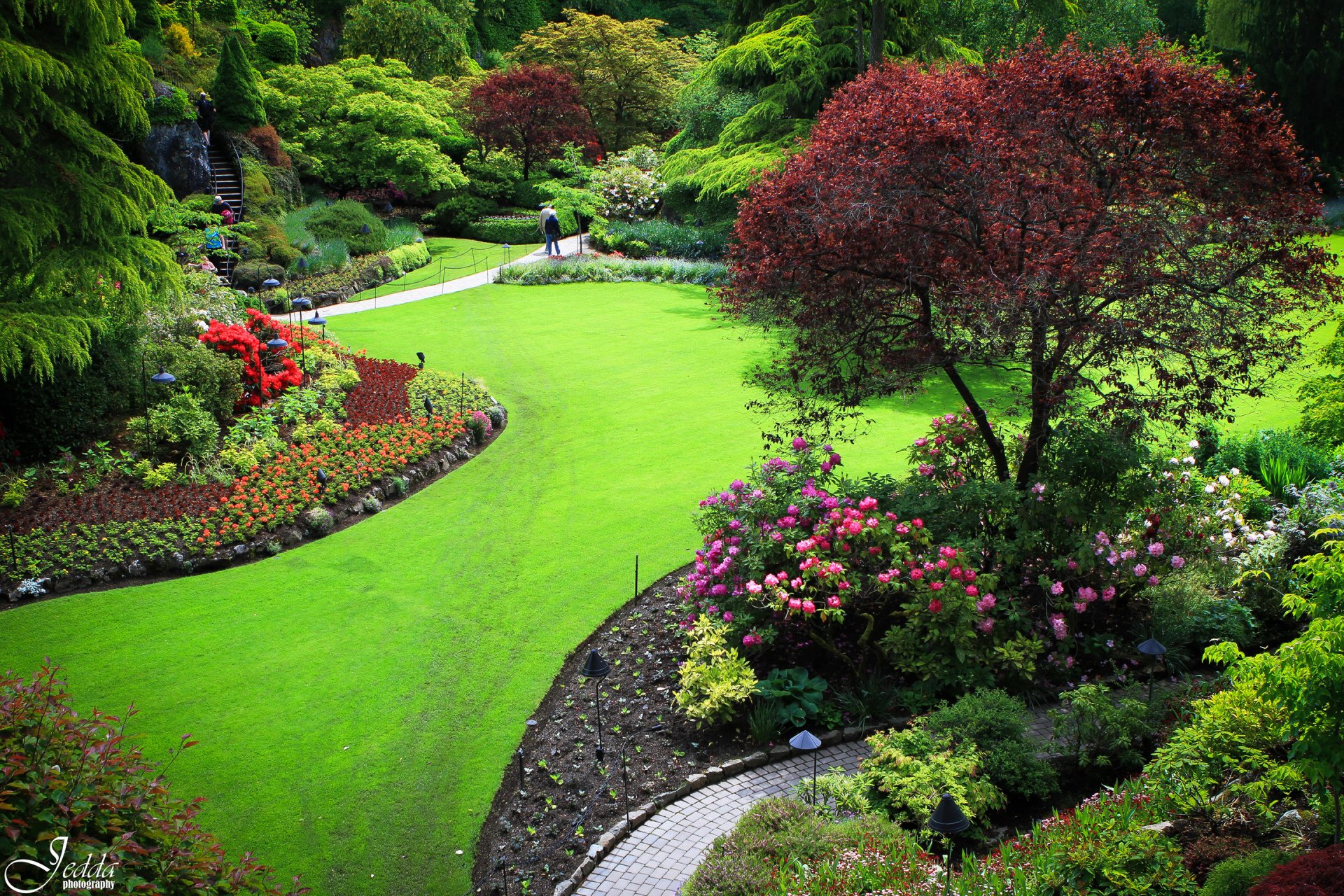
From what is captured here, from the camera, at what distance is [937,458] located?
10.2m

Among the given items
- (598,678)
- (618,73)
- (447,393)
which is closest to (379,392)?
(447,393)

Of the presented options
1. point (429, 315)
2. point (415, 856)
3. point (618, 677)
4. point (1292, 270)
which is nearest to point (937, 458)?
point (1292, 270)

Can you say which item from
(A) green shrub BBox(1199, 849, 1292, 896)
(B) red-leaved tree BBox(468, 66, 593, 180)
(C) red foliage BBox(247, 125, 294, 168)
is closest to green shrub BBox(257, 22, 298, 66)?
(B) red-leaved tree BBox(468, 66, 593, 180)

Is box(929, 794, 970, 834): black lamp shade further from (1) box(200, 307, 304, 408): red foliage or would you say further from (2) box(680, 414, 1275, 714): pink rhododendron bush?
(1) box(200, 307, 304, 408): red foliage

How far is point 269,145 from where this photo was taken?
26609mm

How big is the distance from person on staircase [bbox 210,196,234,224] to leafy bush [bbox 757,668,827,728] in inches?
779

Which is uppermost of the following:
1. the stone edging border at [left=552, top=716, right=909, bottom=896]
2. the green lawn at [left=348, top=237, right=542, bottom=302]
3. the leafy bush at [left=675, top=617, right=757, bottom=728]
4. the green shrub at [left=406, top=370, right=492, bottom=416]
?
the green lawn at [left=348, top=237, right=542, bottom=302]

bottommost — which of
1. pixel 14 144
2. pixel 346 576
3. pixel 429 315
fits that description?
pixel 346 576

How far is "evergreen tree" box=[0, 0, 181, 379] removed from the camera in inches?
397

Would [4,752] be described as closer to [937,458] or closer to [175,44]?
[937,458]

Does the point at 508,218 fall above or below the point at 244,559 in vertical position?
above

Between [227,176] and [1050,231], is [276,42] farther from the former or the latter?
[1050,231]

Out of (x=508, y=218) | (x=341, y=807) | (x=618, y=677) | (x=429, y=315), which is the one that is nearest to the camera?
(x=341, y=807)

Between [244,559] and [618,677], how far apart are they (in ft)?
16.4
